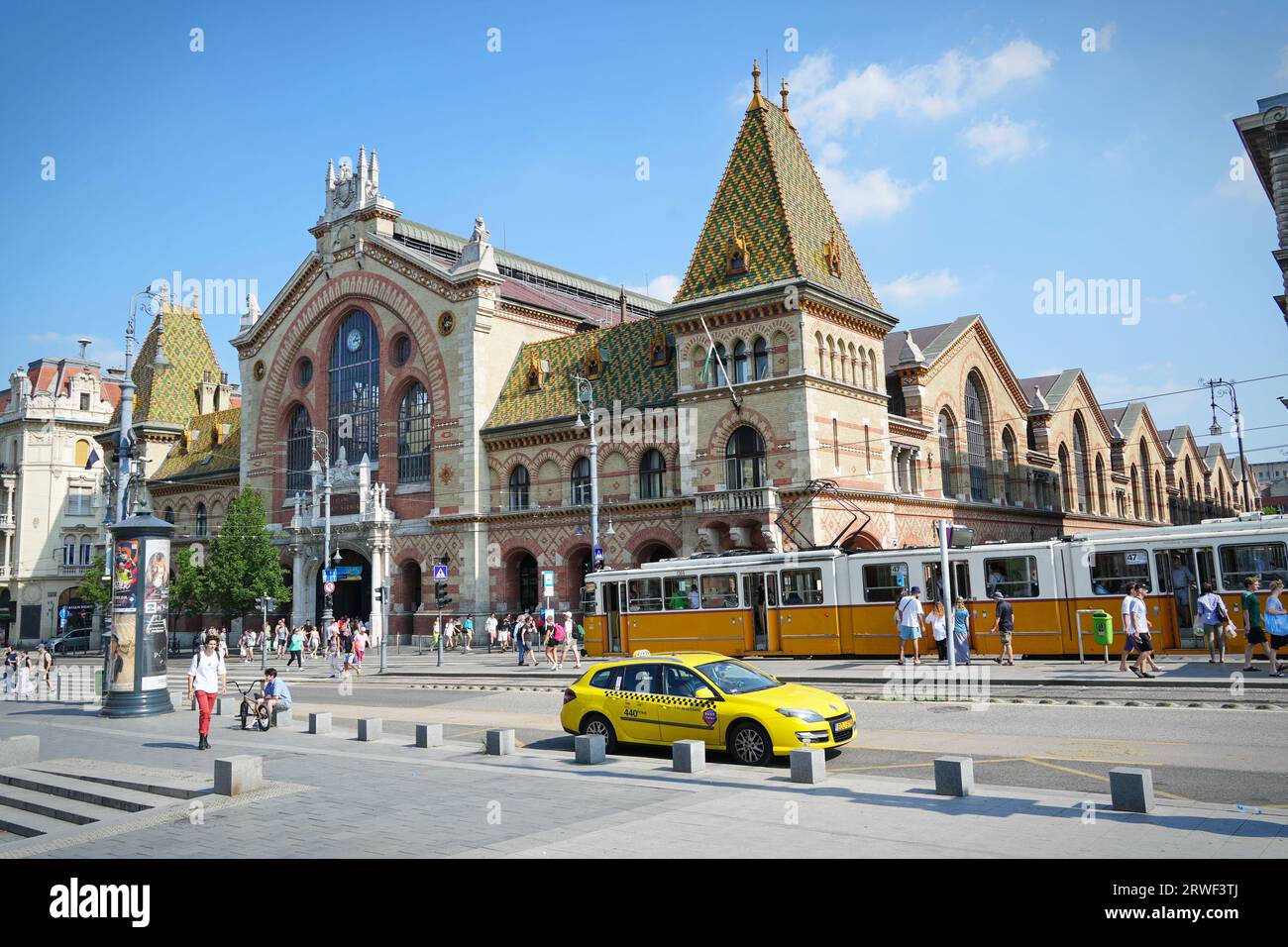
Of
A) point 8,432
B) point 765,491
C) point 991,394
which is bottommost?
point 765,491

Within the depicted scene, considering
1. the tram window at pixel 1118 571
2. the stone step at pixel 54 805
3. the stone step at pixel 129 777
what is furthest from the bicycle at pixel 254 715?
the tram window at pixel 1118 571

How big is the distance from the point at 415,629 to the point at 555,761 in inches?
1388

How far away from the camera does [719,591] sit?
28.8m

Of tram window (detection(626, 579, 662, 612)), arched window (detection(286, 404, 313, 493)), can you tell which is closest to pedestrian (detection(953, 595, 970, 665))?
tram window (detection(626, 579, 662, 612))

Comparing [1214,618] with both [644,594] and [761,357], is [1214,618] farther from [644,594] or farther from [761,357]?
[761,357]

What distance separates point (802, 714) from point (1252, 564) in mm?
15387

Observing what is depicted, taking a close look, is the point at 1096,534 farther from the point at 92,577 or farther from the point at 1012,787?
the point at 92,577

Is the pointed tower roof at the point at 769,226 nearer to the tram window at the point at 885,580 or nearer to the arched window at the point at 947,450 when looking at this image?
the arched window at the point at 947,450

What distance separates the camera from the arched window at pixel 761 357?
36500 mm

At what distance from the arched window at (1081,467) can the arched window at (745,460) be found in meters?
32.1

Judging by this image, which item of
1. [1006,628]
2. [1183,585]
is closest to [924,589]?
[1006,628]
